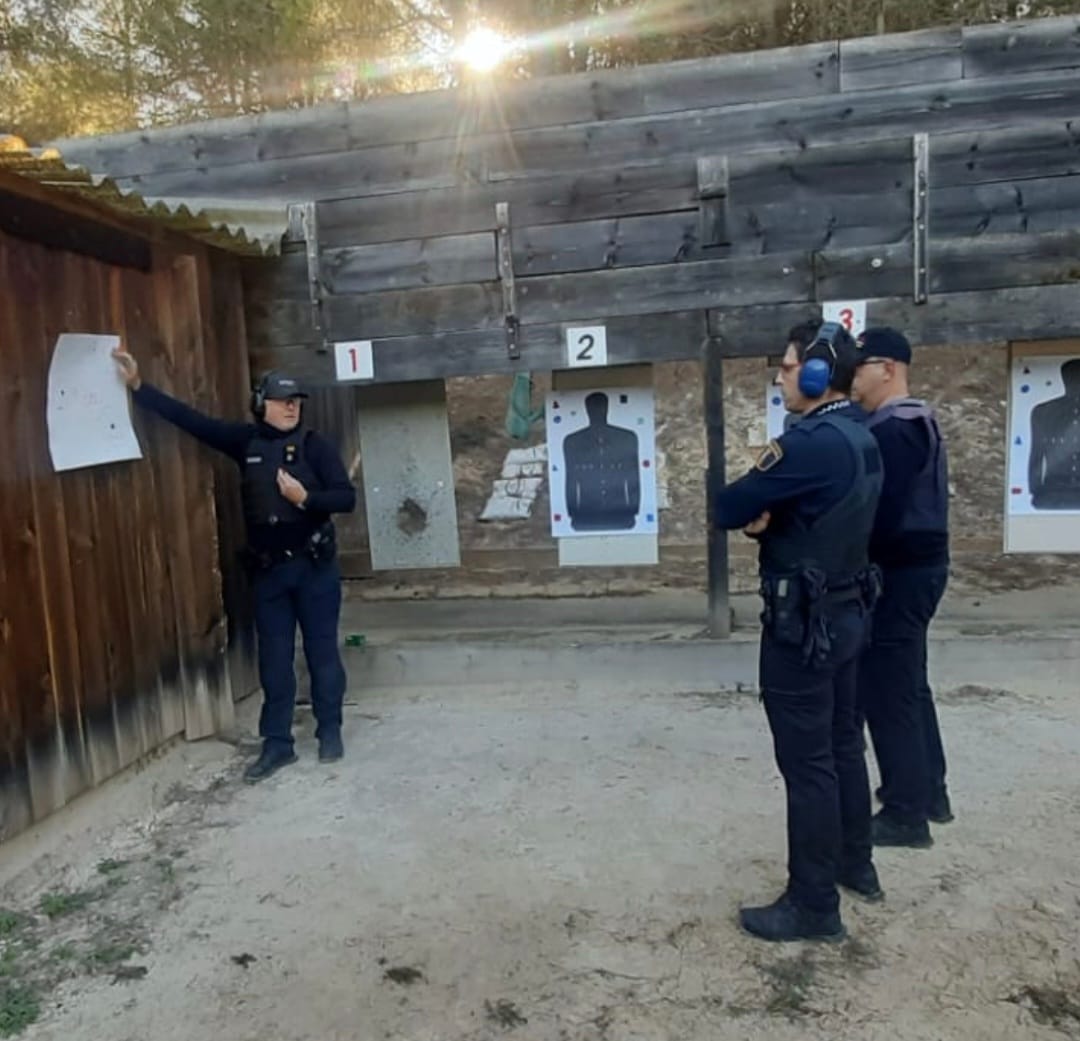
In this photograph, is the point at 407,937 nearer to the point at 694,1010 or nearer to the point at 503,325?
the point at 694,1010

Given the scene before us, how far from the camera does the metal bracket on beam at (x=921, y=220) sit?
4340 mm

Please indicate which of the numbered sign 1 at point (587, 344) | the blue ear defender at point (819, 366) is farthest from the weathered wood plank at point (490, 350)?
the blue ear defender at point (819, 366)

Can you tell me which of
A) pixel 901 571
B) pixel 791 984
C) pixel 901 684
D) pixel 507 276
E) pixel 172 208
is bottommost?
pixel 791 984

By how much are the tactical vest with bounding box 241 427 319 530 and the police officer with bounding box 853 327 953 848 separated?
7.21 ft

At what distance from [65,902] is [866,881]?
2.44 m

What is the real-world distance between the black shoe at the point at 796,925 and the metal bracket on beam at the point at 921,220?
2931mm

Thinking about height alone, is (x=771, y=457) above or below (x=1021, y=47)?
below

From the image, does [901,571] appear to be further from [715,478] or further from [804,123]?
[804,123]

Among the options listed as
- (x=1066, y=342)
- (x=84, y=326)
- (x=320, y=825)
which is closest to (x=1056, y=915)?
(x=320, y=825)

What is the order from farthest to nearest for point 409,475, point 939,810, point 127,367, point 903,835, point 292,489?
point 409,475, point 292,489, point 127,367, point 939,810, point 903,835

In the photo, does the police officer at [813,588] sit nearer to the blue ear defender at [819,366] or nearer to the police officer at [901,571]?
the blue ear defender at [819,366]

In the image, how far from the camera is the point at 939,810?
3311 millimetres

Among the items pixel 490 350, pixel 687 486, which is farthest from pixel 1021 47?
pixel 687 486

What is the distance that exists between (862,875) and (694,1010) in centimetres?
74
